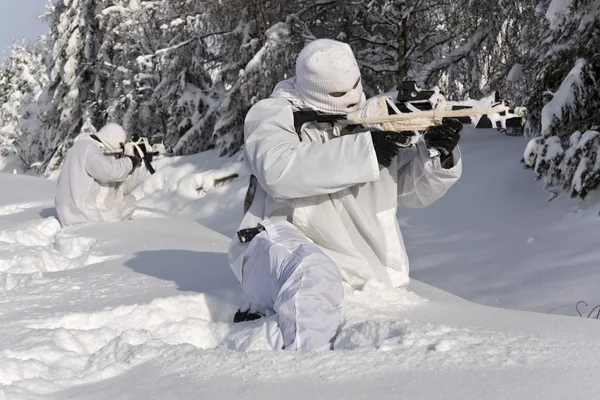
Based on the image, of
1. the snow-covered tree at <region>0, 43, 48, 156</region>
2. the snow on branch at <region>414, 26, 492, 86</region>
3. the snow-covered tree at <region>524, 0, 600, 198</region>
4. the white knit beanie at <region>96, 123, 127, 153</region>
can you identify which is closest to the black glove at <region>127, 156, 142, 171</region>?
the white knit beanie at <region>96, 123, 127, 153</region>

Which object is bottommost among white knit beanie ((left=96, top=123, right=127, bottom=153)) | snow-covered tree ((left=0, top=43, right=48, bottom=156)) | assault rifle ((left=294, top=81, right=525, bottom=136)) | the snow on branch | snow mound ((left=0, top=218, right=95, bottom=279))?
snow-covered tree ((left=0, top=43, right=48, bottom=156))

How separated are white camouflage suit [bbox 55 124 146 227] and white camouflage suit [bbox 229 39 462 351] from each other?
4298 millimetres

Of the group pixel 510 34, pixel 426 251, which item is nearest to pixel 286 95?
pixel 426 251

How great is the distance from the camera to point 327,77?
124 inches

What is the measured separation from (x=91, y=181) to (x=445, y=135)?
5.19 m

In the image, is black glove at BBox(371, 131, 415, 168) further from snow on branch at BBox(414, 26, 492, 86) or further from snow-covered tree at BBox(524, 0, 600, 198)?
snow on branch at BBox(414, 26, 492, 86)

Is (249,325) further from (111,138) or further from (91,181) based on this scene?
(111,138)

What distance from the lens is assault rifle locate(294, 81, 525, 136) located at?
2.87m

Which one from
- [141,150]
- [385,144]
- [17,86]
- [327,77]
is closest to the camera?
[385,144]

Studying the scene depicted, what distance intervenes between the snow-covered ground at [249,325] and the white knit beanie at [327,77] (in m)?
0.87

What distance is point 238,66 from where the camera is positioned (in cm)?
1397

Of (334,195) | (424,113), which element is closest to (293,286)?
(334,195)

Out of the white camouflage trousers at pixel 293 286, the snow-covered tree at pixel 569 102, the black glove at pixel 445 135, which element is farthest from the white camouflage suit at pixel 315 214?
the snow-covered tree at pixel 569 102

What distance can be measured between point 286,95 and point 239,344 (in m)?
1.25
